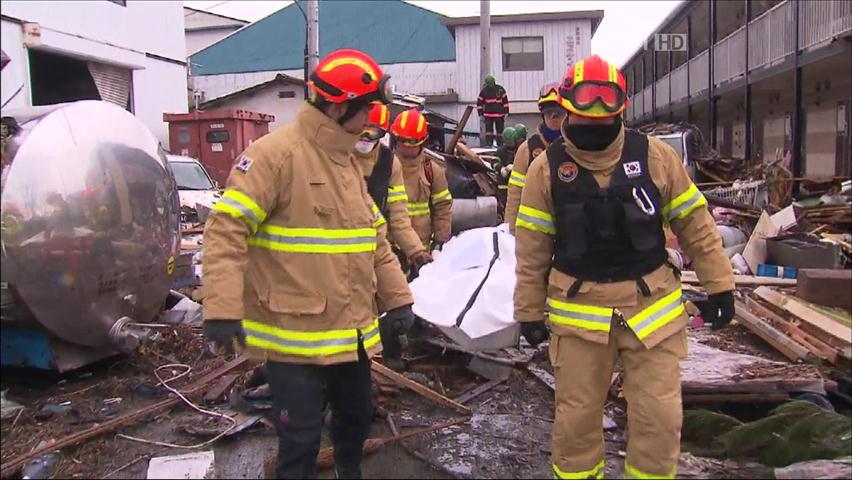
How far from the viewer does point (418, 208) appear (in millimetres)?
6184

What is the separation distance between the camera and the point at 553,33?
2659 centimetres

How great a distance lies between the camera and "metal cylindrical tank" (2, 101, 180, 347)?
4.25 m

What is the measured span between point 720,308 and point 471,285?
6.77ft

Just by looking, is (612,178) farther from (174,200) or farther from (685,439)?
(174,200)

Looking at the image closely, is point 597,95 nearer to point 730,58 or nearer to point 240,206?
point 240,206

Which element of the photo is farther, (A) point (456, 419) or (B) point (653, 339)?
(A) point (456, 419)

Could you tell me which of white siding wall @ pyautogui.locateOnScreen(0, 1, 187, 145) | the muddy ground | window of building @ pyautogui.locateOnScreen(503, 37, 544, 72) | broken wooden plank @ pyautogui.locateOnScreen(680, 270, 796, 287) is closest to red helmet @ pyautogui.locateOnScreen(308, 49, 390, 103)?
the muddy ground

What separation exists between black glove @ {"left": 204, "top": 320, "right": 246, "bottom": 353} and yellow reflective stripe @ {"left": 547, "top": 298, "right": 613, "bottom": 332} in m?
1.37

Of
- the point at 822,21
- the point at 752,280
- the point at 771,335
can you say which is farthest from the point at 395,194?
the point at 822,21

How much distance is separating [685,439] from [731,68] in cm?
1924

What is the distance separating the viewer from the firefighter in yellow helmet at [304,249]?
9.45ft

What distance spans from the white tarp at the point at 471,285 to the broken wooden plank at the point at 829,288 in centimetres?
251

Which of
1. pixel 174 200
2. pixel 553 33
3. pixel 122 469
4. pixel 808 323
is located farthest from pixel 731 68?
pixel 122 469

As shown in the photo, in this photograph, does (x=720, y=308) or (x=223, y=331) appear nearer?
(x=223, y=331)
